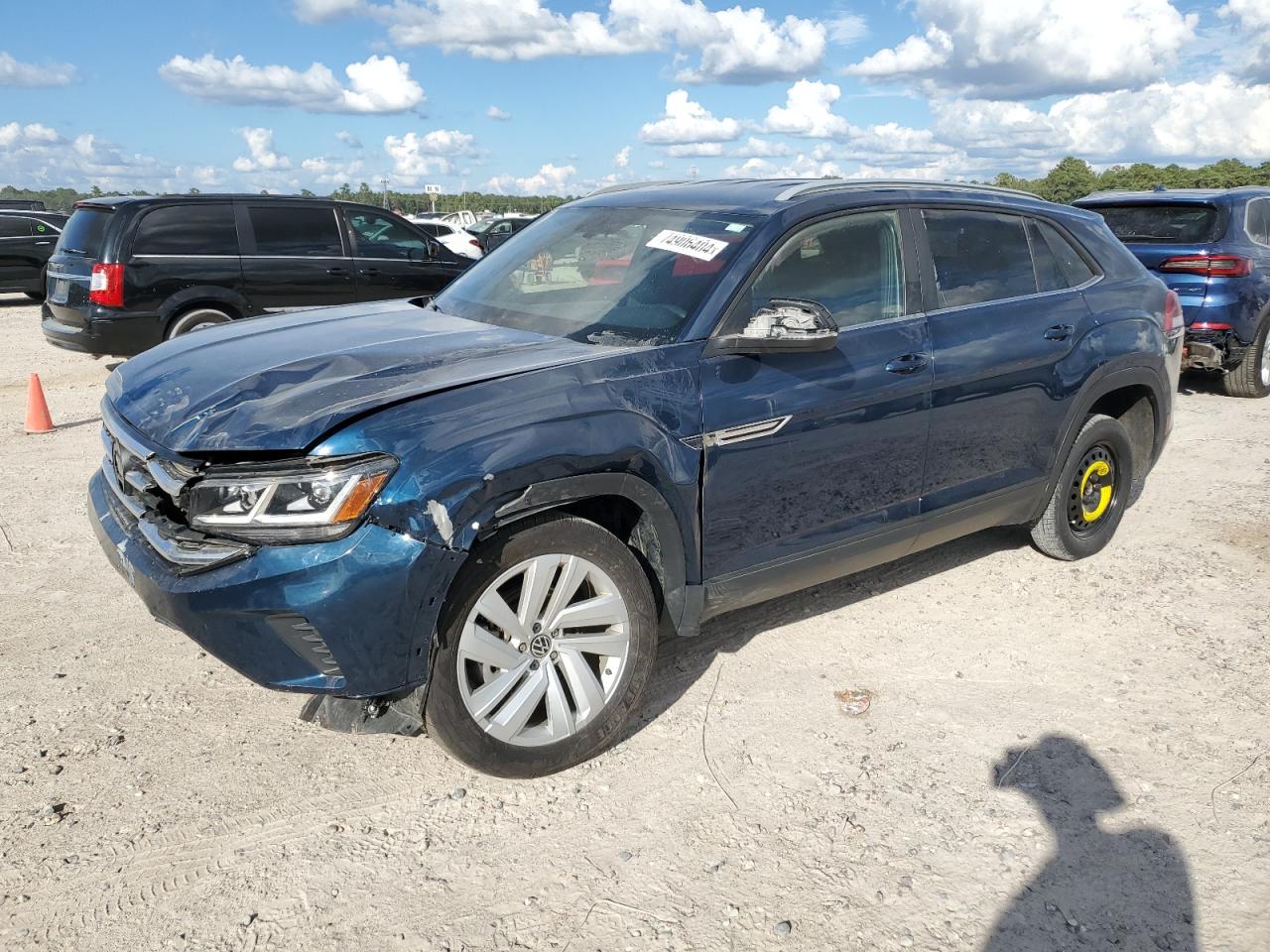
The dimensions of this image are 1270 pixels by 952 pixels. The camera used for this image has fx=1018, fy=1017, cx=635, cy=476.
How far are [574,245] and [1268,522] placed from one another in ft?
14.5

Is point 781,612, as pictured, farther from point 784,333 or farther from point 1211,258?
point 1211,258

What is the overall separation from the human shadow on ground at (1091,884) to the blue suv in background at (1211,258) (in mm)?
7024

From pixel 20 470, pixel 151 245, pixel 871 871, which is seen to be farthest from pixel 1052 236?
pixel 151 245

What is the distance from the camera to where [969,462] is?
4.32 meters

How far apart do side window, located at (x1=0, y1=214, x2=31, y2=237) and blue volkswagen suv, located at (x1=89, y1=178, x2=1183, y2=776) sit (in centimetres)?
1600

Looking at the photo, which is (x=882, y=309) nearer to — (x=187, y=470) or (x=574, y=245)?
(x=574, y=245)

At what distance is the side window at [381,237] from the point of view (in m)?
10.4

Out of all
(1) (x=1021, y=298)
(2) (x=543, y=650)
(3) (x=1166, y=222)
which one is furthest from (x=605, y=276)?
(3) (x=1166, y=222)

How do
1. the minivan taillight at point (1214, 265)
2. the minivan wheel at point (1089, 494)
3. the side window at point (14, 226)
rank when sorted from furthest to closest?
the side window at point (14, 226)
the minivan taillight at point (1214, 265)
the minivan wheel at point (1089, 494)

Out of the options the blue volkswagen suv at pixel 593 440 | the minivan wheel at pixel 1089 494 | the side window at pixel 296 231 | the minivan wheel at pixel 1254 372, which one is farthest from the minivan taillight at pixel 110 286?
the minivan wheel at pixel 1254 372

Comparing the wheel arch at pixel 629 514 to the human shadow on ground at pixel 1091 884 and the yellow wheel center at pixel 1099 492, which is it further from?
the yellow wheel center at pixel 1099 492

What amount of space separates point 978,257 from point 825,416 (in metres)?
1.32

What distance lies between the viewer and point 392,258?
10.6m

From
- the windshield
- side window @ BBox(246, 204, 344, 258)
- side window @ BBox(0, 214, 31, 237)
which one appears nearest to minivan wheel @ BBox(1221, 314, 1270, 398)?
the windshield
